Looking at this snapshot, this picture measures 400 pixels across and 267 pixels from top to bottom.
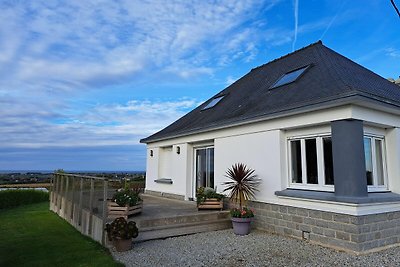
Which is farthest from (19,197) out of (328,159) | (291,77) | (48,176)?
(328,159)

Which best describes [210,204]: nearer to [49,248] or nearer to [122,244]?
[122,244]

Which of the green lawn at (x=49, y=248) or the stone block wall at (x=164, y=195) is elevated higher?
the stone block wall at (x=164, y=195)

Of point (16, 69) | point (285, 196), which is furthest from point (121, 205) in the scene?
point (16, 69)

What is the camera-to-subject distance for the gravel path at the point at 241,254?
4.93 m

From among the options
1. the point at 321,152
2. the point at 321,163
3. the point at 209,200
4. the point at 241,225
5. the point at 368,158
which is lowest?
the point at 241,225

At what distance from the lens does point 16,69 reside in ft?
42.9

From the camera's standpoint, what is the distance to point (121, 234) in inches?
222

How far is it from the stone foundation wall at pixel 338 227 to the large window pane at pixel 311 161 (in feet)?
2.57

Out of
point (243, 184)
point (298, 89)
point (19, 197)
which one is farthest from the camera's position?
point (19, 197)

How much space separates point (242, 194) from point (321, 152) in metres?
2.31

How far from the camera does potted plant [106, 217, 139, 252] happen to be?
5.66 meters

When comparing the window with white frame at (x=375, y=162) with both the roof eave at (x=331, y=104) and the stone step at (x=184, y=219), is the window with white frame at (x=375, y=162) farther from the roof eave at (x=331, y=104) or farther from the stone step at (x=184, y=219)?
the stone step at (x=184, y=219)

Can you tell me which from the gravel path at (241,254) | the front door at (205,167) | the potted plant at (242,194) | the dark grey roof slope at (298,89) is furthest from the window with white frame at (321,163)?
the front door at (205,167)

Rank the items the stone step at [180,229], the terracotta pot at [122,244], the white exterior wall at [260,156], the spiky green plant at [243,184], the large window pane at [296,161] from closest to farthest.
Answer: the terracotta pot at [122,244] < the stone step at [180,229] < the large window pane at [296,161] < the white exterior wall at [260,156] < the spiky green plant at [243,184]
